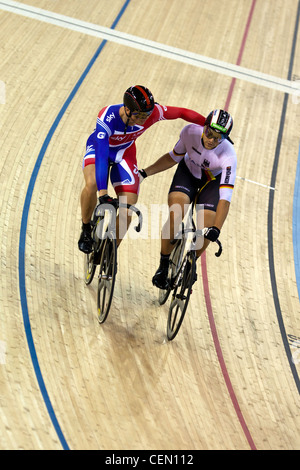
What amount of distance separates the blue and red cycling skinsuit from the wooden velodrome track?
36.6 inches

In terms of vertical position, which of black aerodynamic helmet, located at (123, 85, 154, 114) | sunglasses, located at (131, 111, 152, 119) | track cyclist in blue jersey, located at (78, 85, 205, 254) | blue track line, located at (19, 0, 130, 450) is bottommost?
blue track line, located at (19, 0, 130, 450)

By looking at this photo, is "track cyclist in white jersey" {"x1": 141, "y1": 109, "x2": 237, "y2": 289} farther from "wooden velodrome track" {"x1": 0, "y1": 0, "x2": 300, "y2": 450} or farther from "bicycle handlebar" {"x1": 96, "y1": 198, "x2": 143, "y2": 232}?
"wooden velodrome track" {"x1": 0, "y1": 0, "x2": 300, "y2": 450}

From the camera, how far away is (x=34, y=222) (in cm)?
498

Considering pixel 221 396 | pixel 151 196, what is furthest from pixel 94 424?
pixel 151 196

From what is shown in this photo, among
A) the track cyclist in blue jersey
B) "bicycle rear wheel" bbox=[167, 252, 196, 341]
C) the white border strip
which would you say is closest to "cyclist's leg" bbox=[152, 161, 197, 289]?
"bicycle rear wheel" bbox=[167, 252, 196, 341]

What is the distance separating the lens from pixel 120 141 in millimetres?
4113

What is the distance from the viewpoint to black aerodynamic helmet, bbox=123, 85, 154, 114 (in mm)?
3771

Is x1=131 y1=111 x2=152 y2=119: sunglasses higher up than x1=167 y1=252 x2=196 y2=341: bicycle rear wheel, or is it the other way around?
x1=131 y1=111 x2=152 y2=119: sunglasses

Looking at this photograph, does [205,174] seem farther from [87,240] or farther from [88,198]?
[87,240]

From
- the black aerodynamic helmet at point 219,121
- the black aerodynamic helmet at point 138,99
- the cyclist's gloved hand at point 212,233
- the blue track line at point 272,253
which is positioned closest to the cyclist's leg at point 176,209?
the cyclist's gloved hand at point 212,233

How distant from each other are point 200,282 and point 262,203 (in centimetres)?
159

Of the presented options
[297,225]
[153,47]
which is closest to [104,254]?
[297,225]

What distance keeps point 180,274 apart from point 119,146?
39.2 inches
